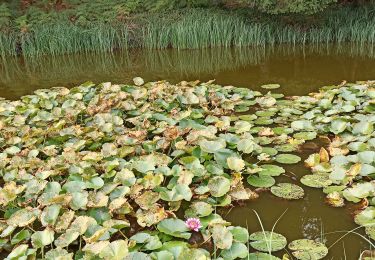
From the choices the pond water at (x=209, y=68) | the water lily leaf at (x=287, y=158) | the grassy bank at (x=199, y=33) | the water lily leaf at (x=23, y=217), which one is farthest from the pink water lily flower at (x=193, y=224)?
the grassy bank at (x=199, y=33)

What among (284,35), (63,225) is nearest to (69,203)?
(63,225)

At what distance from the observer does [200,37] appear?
671 cm

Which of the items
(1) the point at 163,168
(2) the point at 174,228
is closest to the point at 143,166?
(1) the point at 163,168

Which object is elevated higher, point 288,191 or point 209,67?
point 209,67

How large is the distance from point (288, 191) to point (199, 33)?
4.80m

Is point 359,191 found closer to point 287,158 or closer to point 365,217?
point 365,217

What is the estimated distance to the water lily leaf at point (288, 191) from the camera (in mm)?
2265

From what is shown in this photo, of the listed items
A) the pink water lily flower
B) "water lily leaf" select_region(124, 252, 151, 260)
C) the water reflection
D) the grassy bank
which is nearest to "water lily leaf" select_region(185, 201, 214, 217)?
the pink water lily flower

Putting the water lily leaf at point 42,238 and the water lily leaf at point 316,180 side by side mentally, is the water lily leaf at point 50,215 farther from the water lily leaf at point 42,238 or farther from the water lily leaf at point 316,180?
the water lily leaf at point 316,180

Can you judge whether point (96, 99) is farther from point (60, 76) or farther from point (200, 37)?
point (200, 37)

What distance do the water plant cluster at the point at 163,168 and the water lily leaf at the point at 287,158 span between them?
0.04 feet

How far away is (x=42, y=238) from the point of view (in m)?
1.84

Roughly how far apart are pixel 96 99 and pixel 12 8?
19.5 feet

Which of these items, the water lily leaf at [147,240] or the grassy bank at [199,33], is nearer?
the water lily leaf at [147,240]
